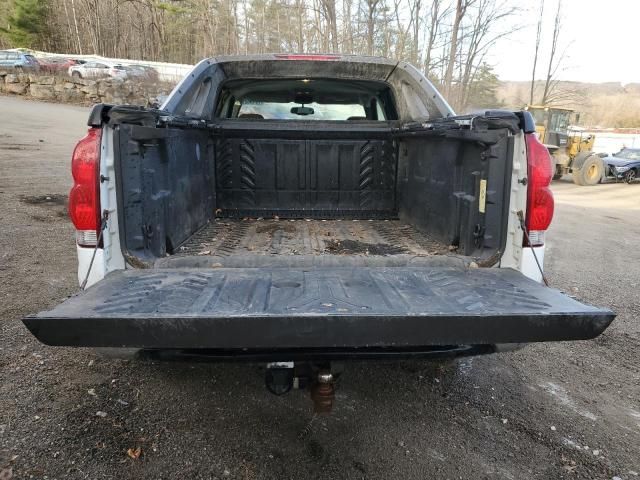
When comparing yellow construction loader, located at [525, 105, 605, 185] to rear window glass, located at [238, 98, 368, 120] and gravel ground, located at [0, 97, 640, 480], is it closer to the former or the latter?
rear window glass, located at [238, 98, 368, 120]

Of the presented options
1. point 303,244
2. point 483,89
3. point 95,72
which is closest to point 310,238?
point 303,244

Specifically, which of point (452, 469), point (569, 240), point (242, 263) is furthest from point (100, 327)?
point (569, 240)

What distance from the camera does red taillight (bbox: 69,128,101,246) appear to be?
2.27 m

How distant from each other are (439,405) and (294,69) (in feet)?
9.73

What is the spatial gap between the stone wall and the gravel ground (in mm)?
27699

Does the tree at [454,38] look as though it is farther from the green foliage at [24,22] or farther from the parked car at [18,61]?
the green foliage at [24,22]

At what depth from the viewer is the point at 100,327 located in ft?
5.65

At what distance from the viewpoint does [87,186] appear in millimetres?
2279

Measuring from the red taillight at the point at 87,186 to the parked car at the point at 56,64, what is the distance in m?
33.4

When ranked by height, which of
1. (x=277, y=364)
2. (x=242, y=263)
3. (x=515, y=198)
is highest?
(x=515, y=198)

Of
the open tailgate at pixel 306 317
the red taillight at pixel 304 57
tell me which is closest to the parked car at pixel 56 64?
the red taillight at pixel 304 57

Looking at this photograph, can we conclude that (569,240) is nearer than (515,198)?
No

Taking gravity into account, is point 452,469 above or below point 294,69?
below

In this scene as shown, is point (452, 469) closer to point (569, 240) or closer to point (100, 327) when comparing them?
point (100, 327)
